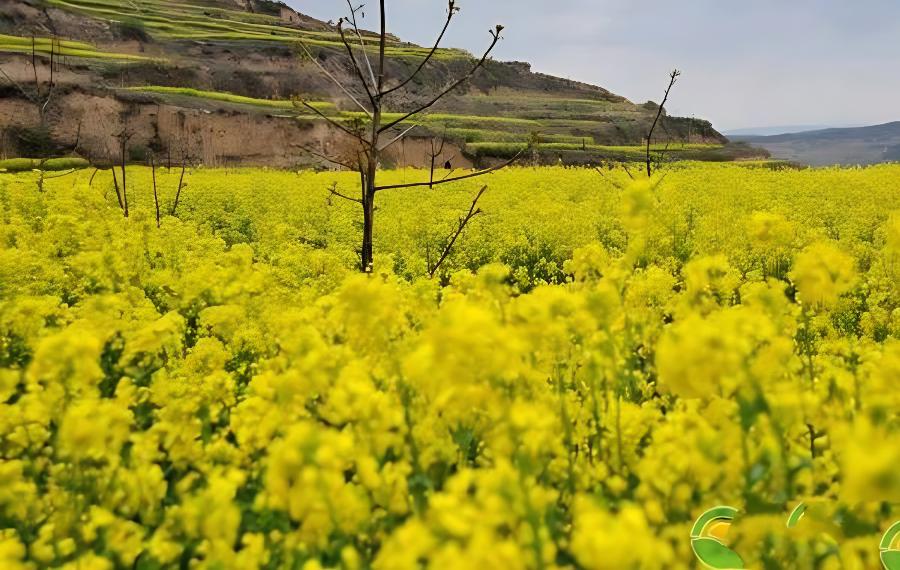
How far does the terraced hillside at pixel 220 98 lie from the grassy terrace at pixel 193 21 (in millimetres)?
209

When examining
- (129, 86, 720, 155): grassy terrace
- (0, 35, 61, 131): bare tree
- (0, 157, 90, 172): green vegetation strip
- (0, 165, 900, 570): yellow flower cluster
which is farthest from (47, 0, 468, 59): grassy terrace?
(0, 165, 900, 570): yellow flower cluster

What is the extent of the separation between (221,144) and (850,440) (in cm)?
2883

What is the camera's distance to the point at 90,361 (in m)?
2.30

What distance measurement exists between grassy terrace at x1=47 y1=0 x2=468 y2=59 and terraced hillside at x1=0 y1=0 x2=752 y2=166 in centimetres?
21

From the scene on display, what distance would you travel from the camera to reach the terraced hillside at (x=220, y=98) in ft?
83.5

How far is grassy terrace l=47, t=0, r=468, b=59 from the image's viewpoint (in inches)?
1886

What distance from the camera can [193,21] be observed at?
55281 mm

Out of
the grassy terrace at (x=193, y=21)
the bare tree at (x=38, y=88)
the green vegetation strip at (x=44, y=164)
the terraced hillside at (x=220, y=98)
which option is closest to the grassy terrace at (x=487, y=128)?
the terraced hillside at (x=220, y=98)

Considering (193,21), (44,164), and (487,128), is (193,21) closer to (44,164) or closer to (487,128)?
(487,128)

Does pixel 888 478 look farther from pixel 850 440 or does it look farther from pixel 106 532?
pixel 106 532

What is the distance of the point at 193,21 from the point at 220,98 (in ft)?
92.4

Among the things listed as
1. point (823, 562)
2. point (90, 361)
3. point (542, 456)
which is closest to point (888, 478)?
point (823, 562)

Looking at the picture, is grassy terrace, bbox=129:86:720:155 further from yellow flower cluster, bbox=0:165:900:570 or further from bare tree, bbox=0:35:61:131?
yellow flower cluster, bbox=0:165:900:570

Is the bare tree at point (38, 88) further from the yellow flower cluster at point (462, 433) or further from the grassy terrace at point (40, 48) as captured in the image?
the yellow flower cluster at point (462, 433)
